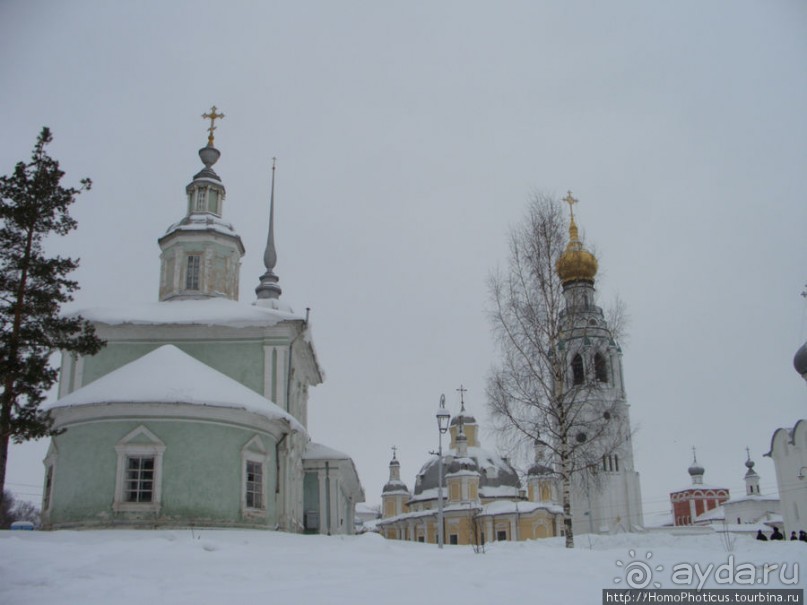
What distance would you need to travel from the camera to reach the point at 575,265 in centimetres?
2552

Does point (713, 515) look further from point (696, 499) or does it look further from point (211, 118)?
point (211, 118)

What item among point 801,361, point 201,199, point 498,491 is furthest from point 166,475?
point 498,491

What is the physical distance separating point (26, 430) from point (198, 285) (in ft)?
36.2

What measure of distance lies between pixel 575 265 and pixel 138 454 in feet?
46.3

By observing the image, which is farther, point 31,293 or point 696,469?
point 696,469

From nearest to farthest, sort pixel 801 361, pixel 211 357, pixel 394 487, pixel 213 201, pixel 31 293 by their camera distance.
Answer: pixel 31 293
pixel 211 357
pixel 213 201
pixel 801 361
pixel 394 487

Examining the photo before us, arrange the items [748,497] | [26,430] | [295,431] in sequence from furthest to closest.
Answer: [748,497] → [295,431] → [26,430]

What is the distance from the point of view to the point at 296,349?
25.2m

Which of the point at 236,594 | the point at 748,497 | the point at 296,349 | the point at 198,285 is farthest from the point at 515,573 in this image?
the point at 748,497

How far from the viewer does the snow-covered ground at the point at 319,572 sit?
9.53 meters

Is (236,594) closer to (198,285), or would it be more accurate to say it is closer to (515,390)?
(515,390)

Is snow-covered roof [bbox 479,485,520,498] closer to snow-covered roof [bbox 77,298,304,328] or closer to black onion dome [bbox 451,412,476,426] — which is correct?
black onion dome [bbox 451,412,476,426]

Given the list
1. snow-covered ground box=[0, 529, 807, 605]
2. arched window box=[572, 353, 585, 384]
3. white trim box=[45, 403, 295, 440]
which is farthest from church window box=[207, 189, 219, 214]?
snow-covered ground box=[0, 529, 807, 605]

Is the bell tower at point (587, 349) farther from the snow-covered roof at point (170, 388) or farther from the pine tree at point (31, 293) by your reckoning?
the pine tree at point (31, 293)
